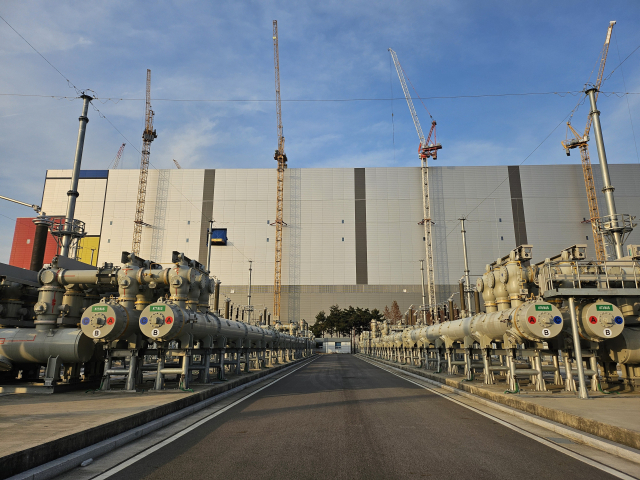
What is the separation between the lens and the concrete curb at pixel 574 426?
6.49 metres

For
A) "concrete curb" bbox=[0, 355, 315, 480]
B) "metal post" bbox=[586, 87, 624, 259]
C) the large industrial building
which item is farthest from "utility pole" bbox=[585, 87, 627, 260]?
the large industrial building

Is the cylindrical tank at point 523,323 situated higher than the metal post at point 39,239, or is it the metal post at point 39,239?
the metal post at point 39,239

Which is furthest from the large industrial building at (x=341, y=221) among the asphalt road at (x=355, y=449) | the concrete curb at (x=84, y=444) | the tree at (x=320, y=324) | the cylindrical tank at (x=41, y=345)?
the concrete curb at (x=84, y=444)

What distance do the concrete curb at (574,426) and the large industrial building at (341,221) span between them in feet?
228

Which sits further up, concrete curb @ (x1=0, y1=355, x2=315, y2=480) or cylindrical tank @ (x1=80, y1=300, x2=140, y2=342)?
cylindrical tank @ (x1=80, y1=300, x2=140, y2=342)

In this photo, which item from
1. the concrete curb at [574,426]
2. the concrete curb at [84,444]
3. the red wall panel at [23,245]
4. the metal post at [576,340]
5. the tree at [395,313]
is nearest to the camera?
the concrete curb at [84,444]

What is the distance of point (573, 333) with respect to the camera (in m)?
11.6

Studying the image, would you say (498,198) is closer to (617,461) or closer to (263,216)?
(263,216)

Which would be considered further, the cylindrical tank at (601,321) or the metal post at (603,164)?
the metal post at (603,164)

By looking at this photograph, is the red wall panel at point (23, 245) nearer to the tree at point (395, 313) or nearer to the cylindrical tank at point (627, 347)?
the tree at point (395, 313)

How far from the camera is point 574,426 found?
26.3ft

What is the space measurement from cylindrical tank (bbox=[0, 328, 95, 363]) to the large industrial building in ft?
225

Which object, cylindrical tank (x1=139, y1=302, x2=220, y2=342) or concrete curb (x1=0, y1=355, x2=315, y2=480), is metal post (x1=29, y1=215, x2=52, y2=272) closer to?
cylindrical tank (x1=139, y1=302, x2=220, y2=342)

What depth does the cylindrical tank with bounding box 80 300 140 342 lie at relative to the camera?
12.4 m
